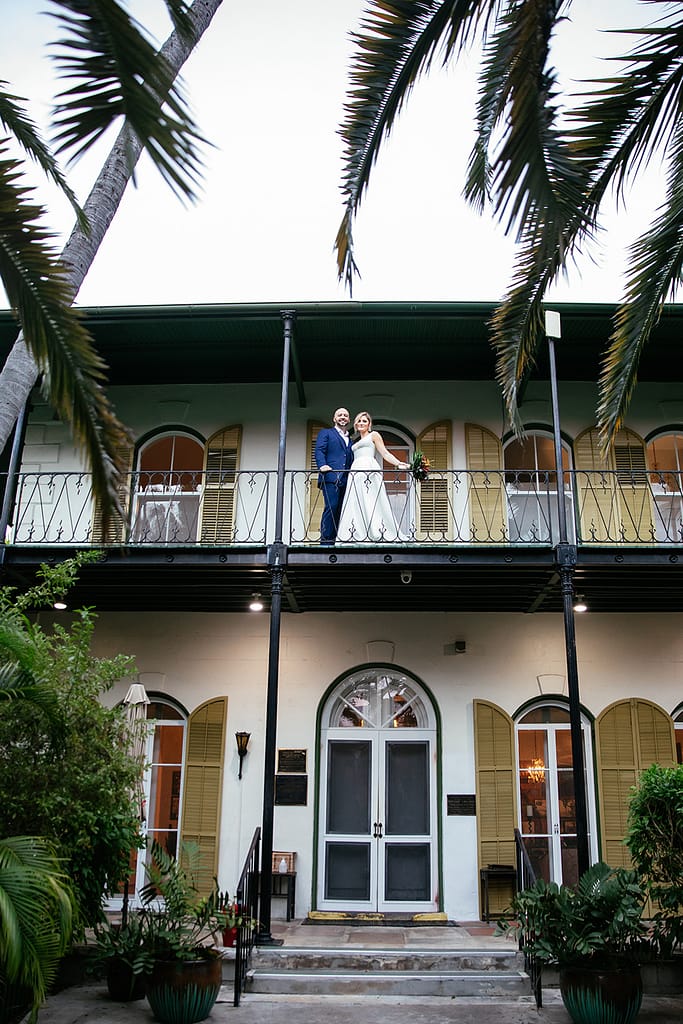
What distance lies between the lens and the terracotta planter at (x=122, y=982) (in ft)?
23.5

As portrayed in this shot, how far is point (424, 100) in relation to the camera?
427cm

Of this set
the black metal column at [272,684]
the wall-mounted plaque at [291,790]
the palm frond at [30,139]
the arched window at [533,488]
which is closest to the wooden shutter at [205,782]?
the wall-mounted plaque at [291,790]

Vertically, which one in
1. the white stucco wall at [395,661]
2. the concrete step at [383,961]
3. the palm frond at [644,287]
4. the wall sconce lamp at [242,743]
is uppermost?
the palm frond at [644,287]

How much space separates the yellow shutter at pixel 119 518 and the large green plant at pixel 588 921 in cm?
424

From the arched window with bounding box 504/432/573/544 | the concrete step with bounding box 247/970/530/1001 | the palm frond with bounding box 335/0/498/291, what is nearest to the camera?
the palm frond with bounding box 335/0/498/291

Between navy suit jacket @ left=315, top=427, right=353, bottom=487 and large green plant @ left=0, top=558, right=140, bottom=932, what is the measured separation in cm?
387

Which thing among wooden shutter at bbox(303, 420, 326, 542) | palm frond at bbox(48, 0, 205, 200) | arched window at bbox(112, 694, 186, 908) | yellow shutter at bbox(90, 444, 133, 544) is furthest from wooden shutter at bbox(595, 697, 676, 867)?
palm frond at bbox(48, 0, 205, 200)

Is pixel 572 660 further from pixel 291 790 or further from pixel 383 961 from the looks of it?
pixel 291 790

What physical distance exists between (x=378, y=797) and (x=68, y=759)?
194 inches

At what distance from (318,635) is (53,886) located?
6262mm

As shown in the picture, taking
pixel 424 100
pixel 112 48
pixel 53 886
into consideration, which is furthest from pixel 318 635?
pixel 112 48

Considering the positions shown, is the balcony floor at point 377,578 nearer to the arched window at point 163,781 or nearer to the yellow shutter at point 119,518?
the yellow shutter at point 119,518

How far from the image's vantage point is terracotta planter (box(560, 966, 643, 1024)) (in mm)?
6543

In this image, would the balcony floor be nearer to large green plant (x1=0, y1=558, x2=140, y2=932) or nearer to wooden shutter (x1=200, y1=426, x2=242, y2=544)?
wooden shutter (x1=200, y1=426, x2=242, y2=544)
